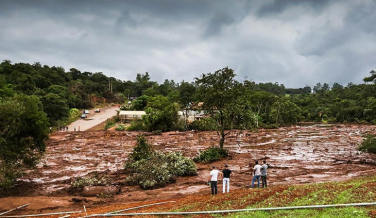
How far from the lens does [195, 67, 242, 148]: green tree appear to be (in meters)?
28.9

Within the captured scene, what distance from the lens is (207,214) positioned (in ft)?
37.5

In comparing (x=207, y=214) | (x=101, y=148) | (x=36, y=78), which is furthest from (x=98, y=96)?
(x=207, y=214)

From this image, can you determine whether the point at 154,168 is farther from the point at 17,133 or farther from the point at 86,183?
the point at 17,133

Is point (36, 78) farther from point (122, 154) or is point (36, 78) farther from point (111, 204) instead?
point (111, 204)

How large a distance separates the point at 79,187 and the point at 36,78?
81.2 meters

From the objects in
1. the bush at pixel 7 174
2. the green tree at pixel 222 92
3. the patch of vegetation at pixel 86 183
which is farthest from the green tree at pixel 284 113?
the bush at pixel 7 174

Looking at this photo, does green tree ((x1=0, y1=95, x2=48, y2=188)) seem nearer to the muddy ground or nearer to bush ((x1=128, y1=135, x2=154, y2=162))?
the muddy ground

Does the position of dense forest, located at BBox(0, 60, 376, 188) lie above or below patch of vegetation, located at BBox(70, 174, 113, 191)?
above

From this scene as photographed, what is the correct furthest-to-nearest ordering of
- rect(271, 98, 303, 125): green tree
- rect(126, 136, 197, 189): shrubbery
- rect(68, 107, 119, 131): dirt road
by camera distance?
rect(271, 98, 303, 125): green tree < rect(68, 107, 119, 131): dirt road < rect(126, 136, 197, 189): shrubbery

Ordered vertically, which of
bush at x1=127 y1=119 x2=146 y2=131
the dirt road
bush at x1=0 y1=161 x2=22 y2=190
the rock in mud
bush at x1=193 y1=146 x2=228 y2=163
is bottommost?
the rock in mud

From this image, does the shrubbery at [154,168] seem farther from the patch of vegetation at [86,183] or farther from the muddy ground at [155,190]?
the patch of vegetation at [86,183]

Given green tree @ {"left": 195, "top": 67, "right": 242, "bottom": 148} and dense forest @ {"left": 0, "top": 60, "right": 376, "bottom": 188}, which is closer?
dense forest @ {"left": 0, "top": 60, "right": 376, "bottom": 188}

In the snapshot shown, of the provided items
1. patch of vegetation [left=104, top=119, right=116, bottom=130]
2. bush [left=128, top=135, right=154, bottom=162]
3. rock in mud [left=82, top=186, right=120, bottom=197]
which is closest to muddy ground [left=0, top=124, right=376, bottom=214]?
rock in mud [left=82, top=186, right=120, bottom=197]

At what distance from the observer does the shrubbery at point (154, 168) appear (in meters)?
20.6
